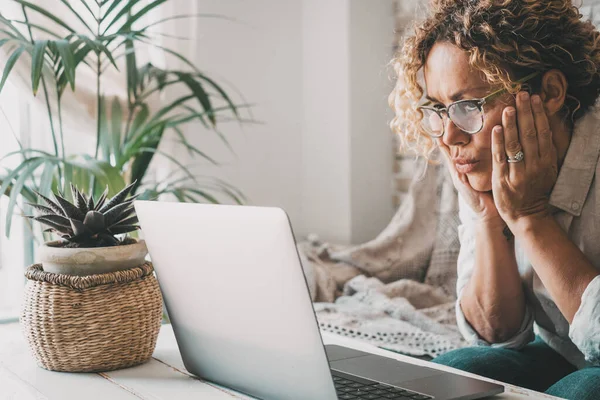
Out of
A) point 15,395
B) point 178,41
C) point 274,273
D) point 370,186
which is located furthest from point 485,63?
point 370,186

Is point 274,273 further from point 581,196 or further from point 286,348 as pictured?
point 581,196

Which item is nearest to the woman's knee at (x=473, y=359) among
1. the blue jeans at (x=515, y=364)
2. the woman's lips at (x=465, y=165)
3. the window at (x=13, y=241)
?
the blue jeans at (x=515, y=364)

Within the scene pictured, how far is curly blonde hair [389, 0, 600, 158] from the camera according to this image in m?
1.34

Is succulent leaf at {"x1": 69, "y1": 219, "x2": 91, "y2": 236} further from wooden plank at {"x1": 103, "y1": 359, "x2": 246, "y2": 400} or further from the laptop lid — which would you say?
wooden plank at {"x1": 103, "y1": 359, "x2": 246, "y2": 400}

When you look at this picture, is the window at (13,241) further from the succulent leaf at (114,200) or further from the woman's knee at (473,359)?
the woman's knee at (473,359)

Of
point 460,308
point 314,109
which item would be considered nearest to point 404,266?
point 314,109

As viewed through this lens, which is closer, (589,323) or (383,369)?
(383,369)

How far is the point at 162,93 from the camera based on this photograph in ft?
9.16

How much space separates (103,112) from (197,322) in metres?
1.53

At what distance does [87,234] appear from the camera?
1127mm

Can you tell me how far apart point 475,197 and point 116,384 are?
0.79 metres

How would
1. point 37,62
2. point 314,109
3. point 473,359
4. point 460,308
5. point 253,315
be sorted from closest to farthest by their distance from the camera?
point 253,315 < point 473,359 < point 460,308 < point 37,62 < point 314,109

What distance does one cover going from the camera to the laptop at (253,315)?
89 cm

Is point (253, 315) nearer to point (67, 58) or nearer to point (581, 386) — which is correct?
point (581, 386)
